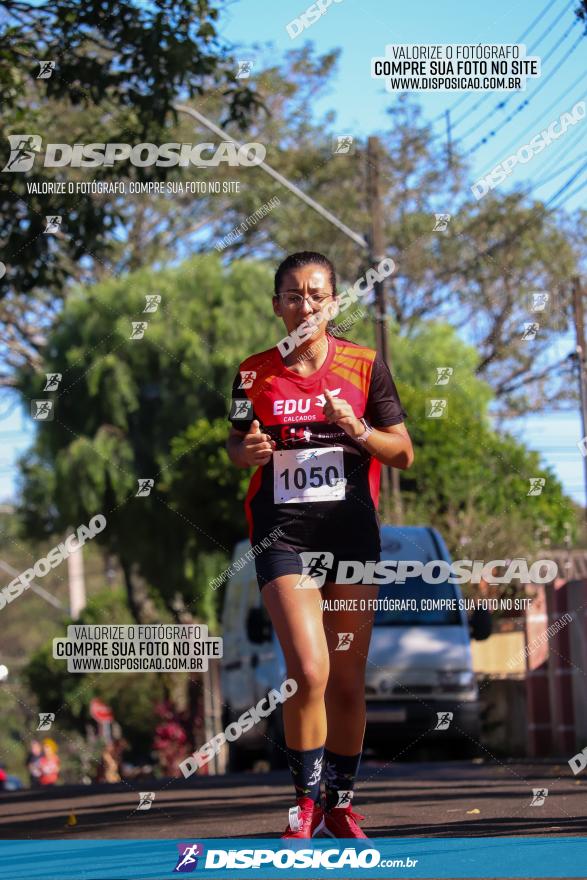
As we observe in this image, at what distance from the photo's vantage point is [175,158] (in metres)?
12.4

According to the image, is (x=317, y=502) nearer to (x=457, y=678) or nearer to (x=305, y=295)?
(x=305, y=295)

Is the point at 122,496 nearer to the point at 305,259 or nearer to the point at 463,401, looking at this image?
the point at 463,401

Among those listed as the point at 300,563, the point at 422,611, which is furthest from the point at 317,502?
the point at 422,611

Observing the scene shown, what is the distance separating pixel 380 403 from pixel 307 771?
130 cm

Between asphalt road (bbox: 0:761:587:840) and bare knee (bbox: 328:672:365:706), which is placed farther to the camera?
asphalt road (bbox: 0:761:587:840)

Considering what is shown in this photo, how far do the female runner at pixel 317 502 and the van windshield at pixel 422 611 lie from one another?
945cm

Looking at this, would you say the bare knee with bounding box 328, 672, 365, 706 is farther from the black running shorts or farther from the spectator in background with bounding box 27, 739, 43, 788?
the spectator in background with bounding box 27, 739, 43, 788

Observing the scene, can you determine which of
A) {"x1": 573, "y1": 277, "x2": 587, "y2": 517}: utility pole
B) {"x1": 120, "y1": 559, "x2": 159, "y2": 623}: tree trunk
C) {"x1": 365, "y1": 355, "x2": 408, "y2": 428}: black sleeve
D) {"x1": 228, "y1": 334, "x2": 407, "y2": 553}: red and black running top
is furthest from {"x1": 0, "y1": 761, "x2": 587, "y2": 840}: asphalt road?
{"x1": 120, "y1": 559, "x2": 159, "y2": 623}: tree trunk

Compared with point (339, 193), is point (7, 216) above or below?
below

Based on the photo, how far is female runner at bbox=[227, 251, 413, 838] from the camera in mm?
5531

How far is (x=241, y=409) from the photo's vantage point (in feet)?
19.3

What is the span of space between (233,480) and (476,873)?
18.9 metres

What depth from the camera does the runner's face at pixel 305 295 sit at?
18.9 ft

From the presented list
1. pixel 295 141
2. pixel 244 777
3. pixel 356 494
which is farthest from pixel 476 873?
pixel 295 141
